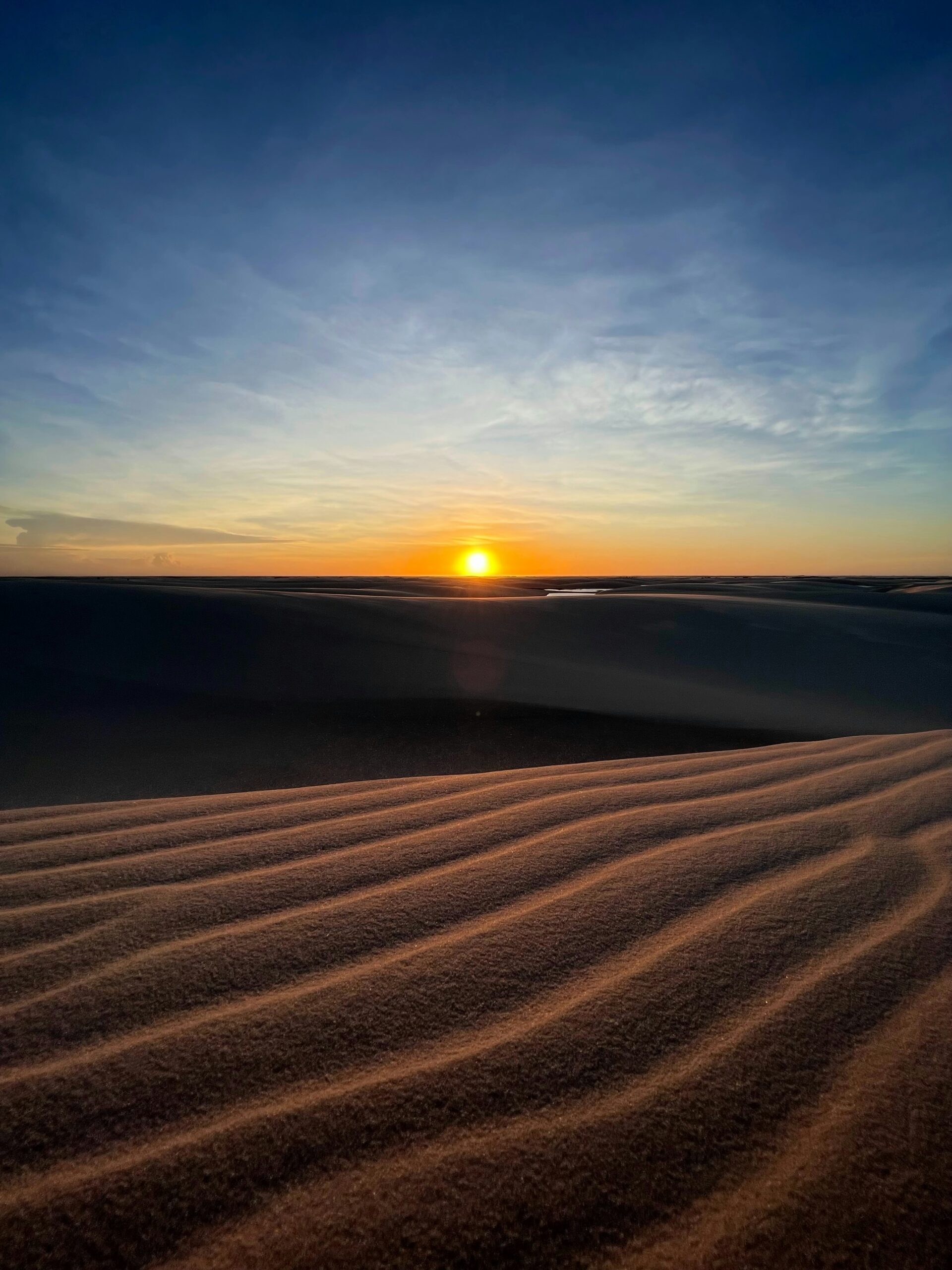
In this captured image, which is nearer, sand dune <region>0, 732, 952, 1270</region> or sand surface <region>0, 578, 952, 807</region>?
sand dune <region>0, 732, 952, 1270</region>

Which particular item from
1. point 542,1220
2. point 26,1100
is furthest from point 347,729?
point 542,1220

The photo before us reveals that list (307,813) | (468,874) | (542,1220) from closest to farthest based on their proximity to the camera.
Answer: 1. (542,1220)
2. (468,874)
3. (307,813)

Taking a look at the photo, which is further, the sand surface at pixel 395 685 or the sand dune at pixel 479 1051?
the sand surface at pixel 395 685

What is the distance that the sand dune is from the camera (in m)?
0.83

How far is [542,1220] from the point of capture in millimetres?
836

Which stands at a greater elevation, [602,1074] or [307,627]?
[307,627]

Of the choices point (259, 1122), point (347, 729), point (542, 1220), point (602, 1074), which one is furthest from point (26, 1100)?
point (347, 729)

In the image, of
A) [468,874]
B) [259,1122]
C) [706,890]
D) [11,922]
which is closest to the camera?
[259,1122]

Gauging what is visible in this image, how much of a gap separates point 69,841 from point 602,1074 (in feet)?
5.93

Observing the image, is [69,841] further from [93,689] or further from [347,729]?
[93,689]

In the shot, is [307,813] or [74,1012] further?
[307,813]

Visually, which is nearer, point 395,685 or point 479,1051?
point 479,1051

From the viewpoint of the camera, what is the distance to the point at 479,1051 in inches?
43.3

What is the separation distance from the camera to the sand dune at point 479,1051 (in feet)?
Result: 2.73
